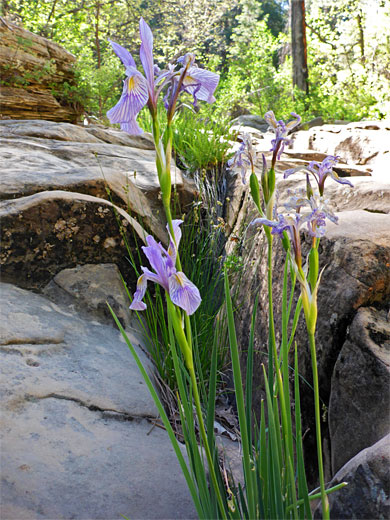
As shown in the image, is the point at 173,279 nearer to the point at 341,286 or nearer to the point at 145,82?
the point at 145,82

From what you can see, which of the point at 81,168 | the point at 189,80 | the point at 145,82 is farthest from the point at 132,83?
the point at 81,168

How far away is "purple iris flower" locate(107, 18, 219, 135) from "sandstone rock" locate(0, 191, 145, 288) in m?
1.54

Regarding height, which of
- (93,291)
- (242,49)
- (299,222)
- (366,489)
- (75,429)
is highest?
(242,49)

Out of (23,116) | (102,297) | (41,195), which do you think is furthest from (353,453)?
(23,116)

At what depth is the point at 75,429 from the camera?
1.64 m

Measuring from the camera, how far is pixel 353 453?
141 cm

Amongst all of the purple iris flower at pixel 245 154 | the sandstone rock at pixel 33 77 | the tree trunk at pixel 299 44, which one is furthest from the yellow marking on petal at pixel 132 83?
the tree trunk at pixel 299 44

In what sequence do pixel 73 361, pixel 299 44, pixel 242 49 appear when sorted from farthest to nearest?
1. pixel 242 49
2. pixel 299 44
3. pixel 73 361

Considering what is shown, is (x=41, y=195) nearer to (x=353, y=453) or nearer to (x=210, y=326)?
(x=210, y=326)

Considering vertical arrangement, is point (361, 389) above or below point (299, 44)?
below

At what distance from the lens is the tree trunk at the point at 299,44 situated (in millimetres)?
10000

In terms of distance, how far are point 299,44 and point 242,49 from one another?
27.4 feet

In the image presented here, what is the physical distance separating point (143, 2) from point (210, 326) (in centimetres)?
1396

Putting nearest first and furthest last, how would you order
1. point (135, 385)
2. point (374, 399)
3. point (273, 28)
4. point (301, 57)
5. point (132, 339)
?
point (374, 399), point (135, 385), point (132, 339), point (301, 57), point (273, 28)
